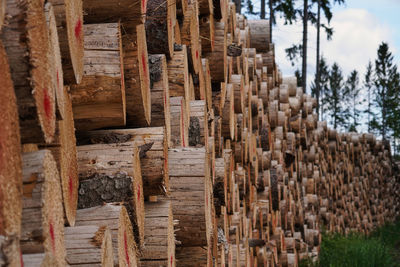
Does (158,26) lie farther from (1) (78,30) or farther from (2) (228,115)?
(2) (228,115)

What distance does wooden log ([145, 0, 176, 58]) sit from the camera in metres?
2.43

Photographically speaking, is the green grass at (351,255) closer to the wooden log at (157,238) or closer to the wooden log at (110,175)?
the wooden log at (157,238)

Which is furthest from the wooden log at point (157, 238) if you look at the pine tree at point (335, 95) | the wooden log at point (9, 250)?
the pine tree at point (335, 95)

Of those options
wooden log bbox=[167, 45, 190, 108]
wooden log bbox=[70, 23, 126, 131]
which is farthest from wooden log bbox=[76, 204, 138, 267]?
wooden log bbox=[167, 45, 190, 108]

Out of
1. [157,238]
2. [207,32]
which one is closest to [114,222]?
[157,238]

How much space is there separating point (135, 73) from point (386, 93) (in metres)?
36.7

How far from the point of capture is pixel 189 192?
2410 millimetres

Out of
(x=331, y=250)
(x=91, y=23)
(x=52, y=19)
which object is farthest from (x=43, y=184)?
(x=331, y=250)

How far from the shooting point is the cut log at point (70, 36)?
1372 millimetres

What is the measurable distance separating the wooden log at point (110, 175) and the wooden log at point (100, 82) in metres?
0.08

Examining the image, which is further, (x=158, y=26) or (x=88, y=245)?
(x=158, y=26)

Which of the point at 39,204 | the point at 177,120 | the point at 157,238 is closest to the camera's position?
the point at 39,204

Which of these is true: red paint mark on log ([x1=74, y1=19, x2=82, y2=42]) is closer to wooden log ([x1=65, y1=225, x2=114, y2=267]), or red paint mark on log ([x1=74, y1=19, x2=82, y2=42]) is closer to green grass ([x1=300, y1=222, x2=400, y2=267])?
wooden log ([x1=65, y1=225, x2=114, y2=267])

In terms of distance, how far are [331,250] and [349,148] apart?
4.45m
